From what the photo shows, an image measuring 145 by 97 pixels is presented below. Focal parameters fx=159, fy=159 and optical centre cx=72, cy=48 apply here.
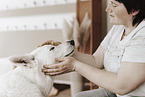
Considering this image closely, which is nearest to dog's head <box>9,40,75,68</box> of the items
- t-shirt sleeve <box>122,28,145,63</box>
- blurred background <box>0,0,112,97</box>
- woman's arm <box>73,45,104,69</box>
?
woman's arm <box>73,45,104,69</box>

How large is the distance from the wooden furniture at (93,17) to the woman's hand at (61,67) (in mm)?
1104

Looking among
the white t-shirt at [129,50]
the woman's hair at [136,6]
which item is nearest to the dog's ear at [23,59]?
the white t-shirt at [129,50]

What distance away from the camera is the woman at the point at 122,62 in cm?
83

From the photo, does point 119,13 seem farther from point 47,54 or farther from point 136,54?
point 47,54

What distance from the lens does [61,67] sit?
1023 millimetres

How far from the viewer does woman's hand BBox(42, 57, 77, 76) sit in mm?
1019

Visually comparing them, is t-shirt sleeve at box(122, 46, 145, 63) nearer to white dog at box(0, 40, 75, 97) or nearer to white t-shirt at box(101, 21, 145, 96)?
white t-shirt at box(101, 21, 145, 96)

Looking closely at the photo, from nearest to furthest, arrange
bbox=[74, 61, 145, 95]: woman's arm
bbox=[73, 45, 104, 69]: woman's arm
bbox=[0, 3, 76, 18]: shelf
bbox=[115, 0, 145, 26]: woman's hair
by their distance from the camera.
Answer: bbox=[74, 61, 145, 95]: woman's arm < bbox=[115, 0, 145, 26]: woman's hair < bbox=[73, 45, 104, 69]: woman's arm < bbox=[0, 3, 76, 18]: shelf

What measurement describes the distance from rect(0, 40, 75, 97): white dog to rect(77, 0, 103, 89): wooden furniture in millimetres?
1017

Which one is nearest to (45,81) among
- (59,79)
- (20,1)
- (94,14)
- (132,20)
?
Result: (132,20)

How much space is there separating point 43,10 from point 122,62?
90.7 inches

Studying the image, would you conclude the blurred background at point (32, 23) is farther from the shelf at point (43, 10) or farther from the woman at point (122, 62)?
the woman at point (122, 62)

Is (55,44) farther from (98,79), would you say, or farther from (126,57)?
(126,57)

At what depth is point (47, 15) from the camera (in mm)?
2895
